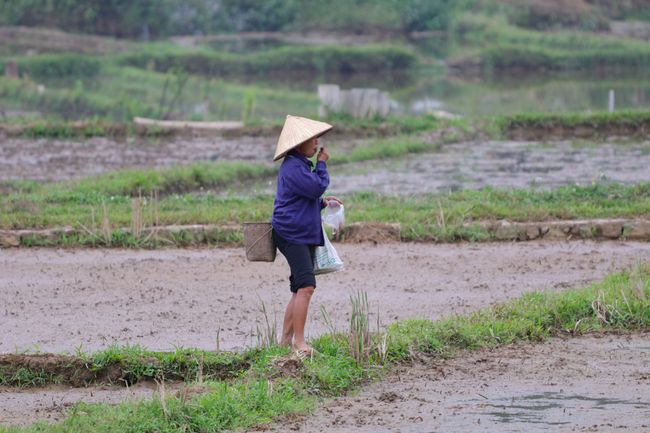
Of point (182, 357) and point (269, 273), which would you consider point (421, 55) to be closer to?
point (269, 273)

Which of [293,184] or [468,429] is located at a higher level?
[293,184]

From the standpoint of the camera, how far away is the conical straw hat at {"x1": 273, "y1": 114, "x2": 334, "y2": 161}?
21.5 ft

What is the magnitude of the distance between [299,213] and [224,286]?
2.48m

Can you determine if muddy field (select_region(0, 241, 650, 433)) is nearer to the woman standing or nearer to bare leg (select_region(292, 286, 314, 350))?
bare leg (select_region(292, 286, 314, 350))

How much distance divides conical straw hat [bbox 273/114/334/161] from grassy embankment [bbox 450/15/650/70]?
3022 centimetres

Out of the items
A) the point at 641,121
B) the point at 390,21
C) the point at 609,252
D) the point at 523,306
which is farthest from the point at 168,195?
the point at 390,21

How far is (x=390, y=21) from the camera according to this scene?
41438 mm

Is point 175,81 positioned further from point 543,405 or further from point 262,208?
point 543,405

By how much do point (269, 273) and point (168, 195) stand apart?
→ 419cm

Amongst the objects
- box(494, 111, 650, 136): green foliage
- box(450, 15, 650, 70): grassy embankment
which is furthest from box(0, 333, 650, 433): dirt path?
box(450, 15, 650, 70): grassy embankment

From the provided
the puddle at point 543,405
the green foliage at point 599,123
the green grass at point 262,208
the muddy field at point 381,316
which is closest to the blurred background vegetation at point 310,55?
the green foliage at point 599,123

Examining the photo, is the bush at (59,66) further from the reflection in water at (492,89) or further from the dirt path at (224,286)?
the dirt path at (224,286)

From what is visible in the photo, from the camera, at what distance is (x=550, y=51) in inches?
1437

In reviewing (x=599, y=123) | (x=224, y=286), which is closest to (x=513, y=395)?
(x=224, y=286)
